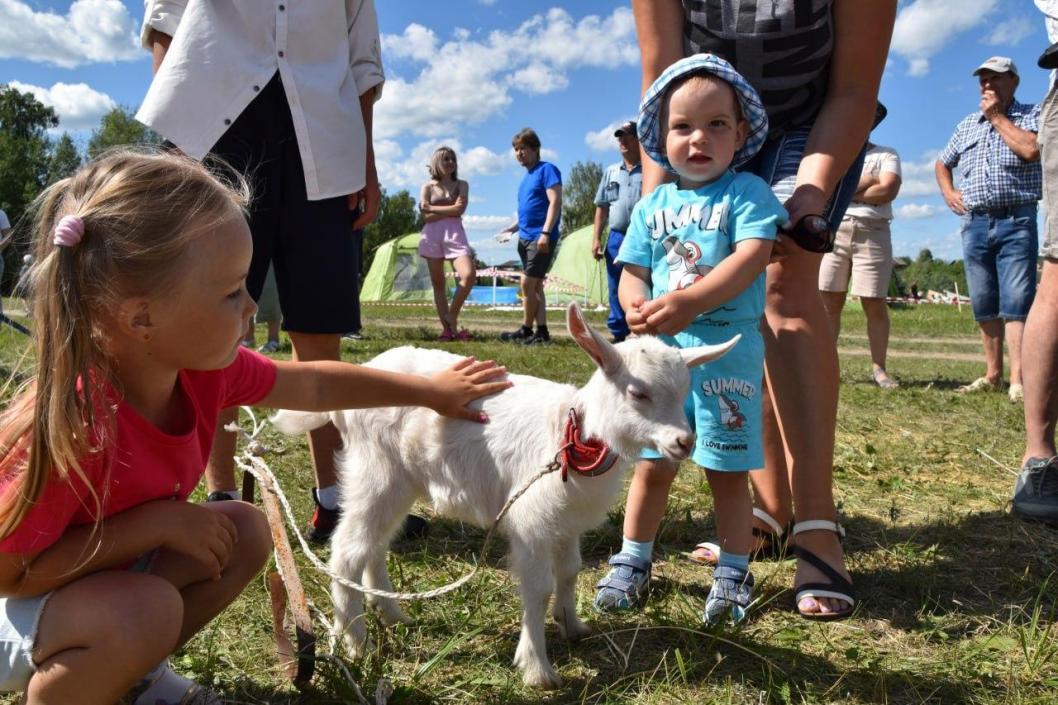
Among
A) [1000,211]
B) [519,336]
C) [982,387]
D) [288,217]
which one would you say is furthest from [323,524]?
[519,336]

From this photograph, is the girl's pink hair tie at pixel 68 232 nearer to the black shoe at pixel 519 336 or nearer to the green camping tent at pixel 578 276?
the black shoe at pixel 519 336

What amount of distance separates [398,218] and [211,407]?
73.4 metres

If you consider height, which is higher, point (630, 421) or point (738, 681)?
point (630, 421)

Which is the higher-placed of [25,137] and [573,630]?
[25,137]

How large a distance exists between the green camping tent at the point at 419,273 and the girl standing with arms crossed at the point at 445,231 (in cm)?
1205

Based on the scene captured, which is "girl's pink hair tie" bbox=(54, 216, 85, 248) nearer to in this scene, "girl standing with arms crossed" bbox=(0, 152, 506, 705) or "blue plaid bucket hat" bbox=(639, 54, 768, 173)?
"girl standing with arms crossed" bbox=(0, 152, 506, 705)

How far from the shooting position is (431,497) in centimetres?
253

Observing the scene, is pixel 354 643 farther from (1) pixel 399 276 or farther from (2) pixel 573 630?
(1) pixel 399 276

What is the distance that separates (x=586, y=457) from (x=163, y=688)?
126 cm

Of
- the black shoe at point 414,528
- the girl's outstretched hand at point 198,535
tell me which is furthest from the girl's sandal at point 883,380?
the girl's outstretched hand at point 198,535

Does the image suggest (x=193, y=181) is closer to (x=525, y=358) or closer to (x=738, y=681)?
(x=738, y=681)

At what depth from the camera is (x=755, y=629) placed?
2438 mm

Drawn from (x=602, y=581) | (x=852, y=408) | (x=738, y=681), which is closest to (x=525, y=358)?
(x=852, y=408)

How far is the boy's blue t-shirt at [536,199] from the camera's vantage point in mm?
10656
